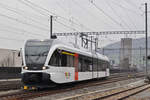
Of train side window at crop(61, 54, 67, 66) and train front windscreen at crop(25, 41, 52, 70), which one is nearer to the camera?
A: train front windscreen at crop(25, 41, 52, 70)

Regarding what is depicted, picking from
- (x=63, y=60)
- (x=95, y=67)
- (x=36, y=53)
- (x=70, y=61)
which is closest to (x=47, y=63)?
(x=36, y=53)

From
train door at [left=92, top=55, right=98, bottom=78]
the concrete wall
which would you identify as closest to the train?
train door at [left=92, top=55, right=98, bottom=78]

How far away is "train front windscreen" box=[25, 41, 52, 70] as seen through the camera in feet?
50.2

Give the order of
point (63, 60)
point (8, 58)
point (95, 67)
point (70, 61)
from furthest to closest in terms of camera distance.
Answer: point (8, 58)
point (95, 67)
point (70, 61)
point (63, 60)

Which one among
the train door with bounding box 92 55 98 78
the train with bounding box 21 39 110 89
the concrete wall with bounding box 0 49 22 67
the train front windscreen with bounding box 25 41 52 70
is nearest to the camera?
the train with bounding box 21 39 110 89

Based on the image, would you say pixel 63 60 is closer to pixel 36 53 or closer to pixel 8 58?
pixel 36 53

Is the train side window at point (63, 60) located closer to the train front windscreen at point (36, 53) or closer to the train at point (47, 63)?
the train at point (47, 63)

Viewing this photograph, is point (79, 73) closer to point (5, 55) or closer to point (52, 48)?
point (52, 48)

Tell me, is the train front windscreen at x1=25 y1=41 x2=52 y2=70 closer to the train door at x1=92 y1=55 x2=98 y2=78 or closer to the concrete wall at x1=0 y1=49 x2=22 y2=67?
the train door at x1=92 y1=55 x2=98 y2=78

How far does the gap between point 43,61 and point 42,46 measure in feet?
3.87

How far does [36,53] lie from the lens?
15.7m

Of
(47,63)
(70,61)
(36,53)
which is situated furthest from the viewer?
(70,61)

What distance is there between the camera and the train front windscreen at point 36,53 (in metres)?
15.3

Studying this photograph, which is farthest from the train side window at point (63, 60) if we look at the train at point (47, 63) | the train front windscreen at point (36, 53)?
the train front windscreen at point (36, 53)
